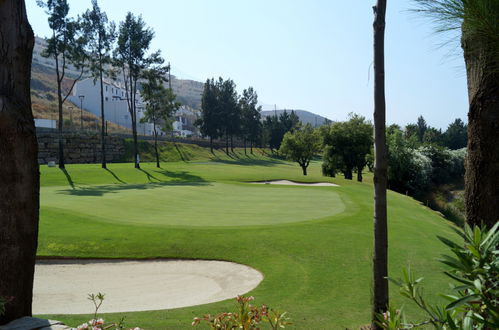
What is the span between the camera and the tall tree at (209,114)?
8819cm

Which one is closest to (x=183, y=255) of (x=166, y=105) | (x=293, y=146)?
(x=166, y=105)

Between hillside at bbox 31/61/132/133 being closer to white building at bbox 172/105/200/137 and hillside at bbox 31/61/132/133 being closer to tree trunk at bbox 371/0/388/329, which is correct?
white building at bbox 172/105/200/137

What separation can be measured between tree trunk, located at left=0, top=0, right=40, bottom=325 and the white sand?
3.97 m

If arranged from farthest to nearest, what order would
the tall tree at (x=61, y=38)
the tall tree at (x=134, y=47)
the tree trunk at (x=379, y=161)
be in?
the tall tree at (x=134, y=47)
the tall tree at (x=61, y=38)
the tree trunk at (x=379, y=161)

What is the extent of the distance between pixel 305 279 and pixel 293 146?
57063mm

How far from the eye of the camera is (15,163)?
523 centimetres

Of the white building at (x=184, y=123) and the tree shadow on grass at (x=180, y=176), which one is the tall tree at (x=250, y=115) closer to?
the white building at (x=184, y=123)

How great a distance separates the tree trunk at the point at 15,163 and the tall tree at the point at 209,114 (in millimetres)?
82909

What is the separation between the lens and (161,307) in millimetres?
9258

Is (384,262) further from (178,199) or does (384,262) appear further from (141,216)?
(178,199)

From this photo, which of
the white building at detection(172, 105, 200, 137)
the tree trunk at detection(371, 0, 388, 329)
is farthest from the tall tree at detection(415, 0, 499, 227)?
the white building at detection(172, 105, 200, 137)

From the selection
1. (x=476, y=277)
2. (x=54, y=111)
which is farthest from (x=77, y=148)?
(x=476, y=277)

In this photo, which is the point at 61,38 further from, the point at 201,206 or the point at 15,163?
the point at 15,163

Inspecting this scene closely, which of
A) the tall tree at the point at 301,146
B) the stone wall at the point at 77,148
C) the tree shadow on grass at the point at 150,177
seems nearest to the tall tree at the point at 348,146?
the tall tree at the point at 301,146
